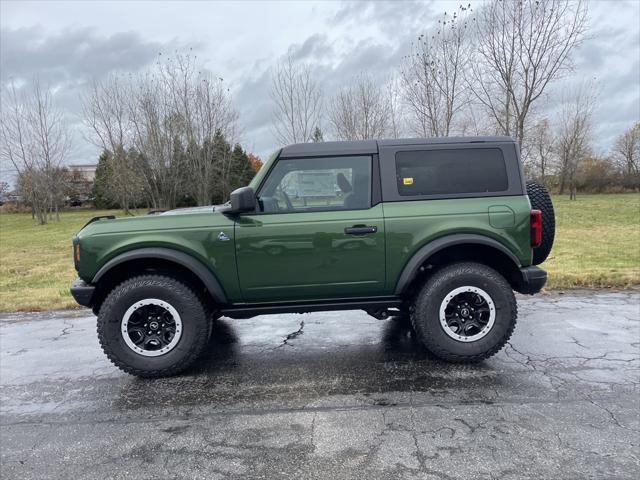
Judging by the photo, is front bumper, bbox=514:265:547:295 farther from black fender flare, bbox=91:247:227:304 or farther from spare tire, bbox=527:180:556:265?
black fender flare, bbox=91:247:227:304

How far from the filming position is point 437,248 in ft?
12.3

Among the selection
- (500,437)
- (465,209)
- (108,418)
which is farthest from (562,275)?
(108,418)

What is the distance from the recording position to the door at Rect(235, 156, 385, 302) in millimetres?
3742

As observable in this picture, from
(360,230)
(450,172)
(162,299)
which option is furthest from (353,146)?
(162,299)

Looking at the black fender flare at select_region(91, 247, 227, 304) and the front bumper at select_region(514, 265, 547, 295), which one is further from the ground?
the black fender flare at select_region(91, 247, 227, 304)

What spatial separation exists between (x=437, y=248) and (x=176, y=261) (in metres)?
2.20

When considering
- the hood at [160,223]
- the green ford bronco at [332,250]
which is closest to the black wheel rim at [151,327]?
the green ford bronco at [332,250]

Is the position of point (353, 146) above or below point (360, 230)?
above

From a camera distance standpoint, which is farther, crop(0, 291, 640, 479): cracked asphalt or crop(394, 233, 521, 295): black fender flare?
crop(394, 233, 521, 295): black fender flare

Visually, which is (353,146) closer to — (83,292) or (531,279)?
(531,279)

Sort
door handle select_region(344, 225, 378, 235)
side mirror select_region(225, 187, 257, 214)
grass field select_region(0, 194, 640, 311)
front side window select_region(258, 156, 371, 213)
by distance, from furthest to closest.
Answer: grass field select_region(0, 194, 640, 311), front side window select_region(258, 156, 371, 213), door handle select_region(344, 225, 378, 235), side mirror select_region(225, 187, 257, 214)

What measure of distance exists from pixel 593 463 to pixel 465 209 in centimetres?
204

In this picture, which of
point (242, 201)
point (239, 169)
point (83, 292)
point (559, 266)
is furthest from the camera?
point (239, 169)

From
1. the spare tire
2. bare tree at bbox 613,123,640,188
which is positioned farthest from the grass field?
bare tree at bbox 613,123,640,188
